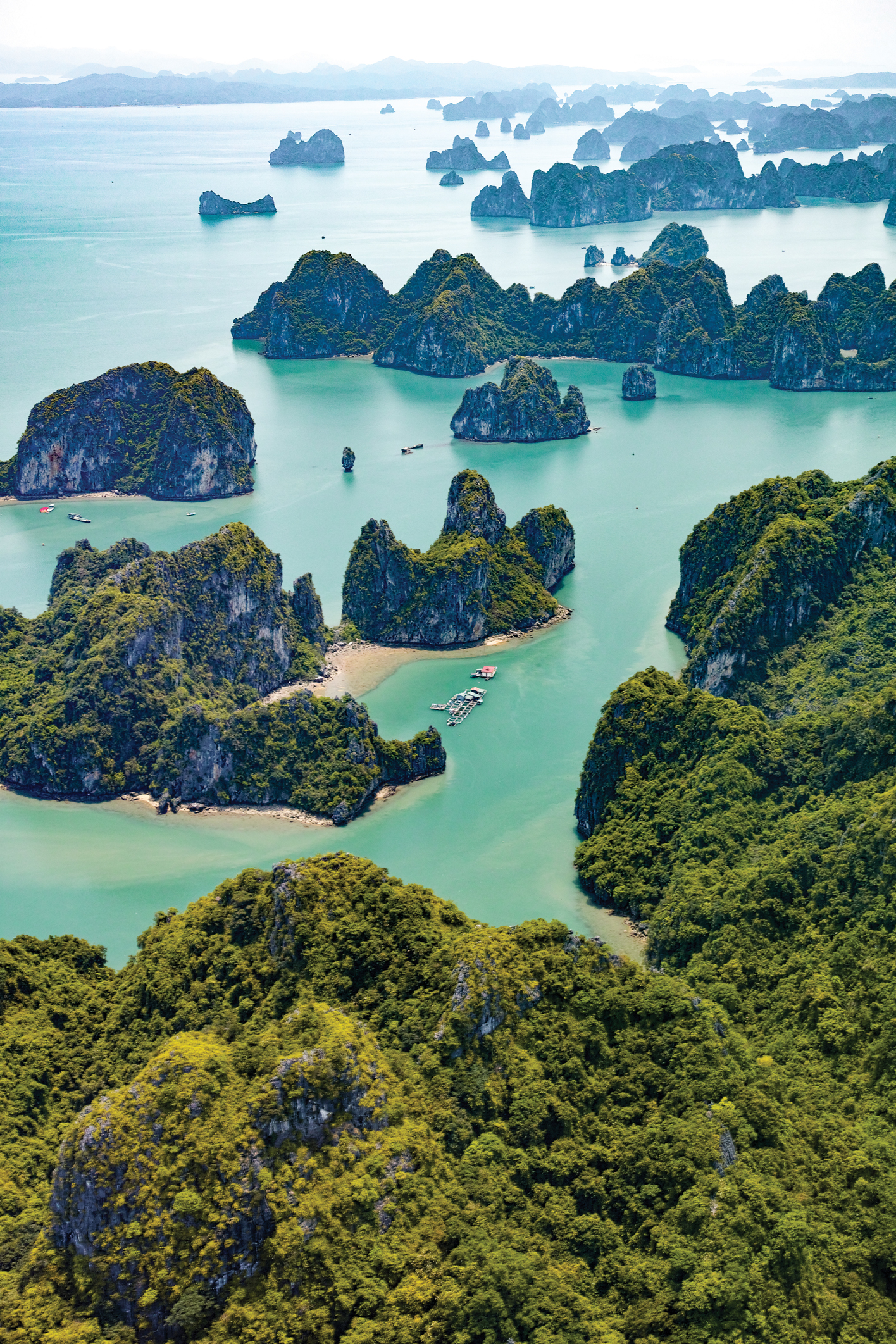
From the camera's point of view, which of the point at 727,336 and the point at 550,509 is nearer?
the point at 550,509

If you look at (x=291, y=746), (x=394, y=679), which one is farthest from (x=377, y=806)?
(x=394, y=679)

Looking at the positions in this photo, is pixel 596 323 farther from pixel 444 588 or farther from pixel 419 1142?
pixel 419 1142

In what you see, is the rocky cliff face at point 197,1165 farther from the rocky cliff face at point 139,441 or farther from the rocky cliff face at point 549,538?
the rocky cliff face at point 139,441

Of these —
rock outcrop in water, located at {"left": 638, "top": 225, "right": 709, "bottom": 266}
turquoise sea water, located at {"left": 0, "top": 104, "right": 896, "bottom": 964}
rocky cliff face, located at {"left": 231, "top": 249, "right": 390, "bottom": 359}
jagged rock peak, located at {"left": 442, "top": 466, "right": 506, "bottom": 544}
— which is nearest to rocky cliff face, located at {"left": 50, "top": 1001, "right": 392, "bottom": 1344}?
turquoise sea water, located at {"left": 0, "top": 104, "right": 896, "bottom": 964}

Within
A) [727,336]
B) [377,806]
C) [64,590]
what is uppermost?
[727,336]

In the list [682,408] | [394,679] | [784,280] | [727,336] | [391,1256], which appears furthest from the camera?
[784,280]

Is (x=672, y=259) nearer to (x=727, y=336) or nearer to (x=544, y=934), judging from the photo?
(x=727, y=336)
